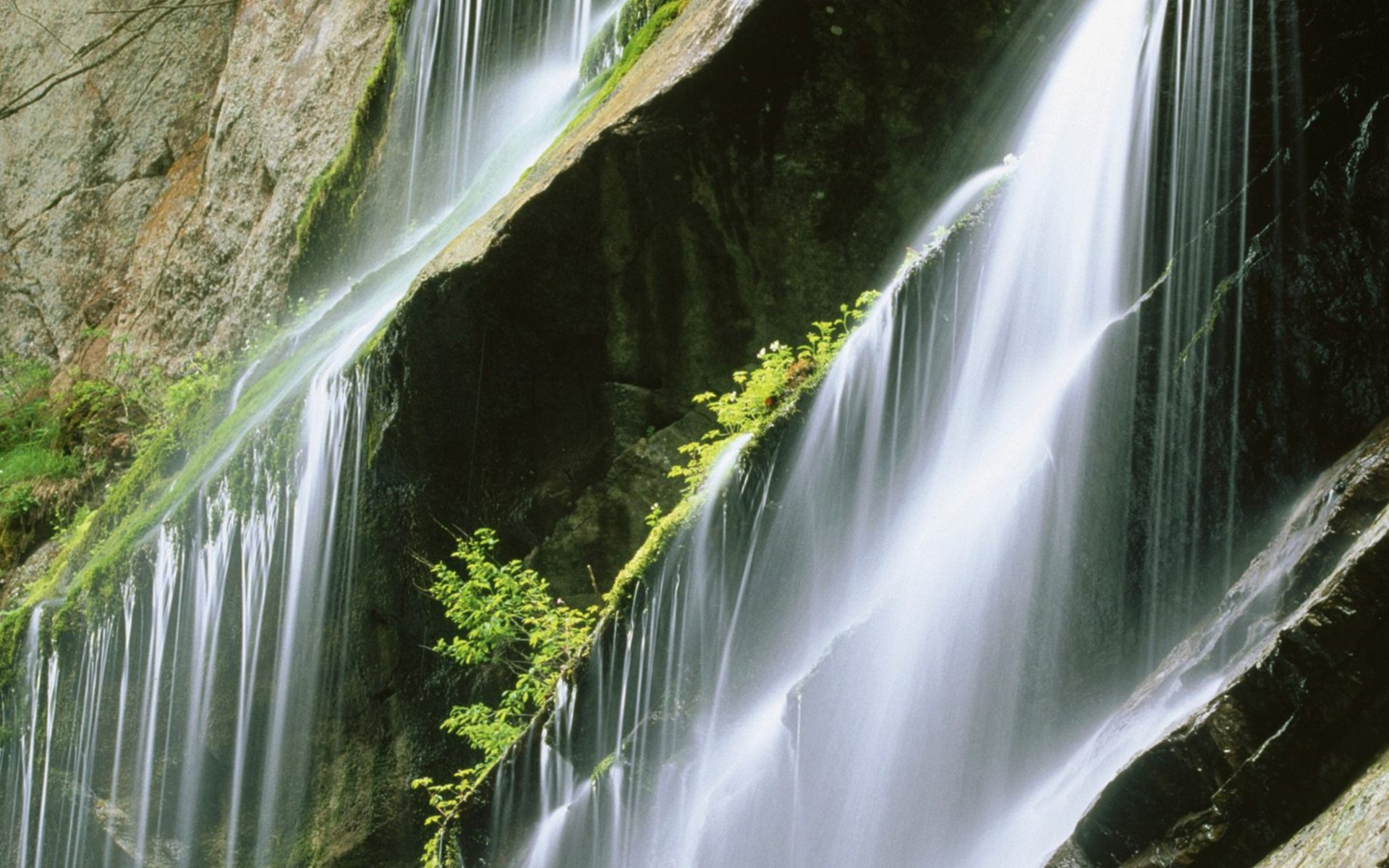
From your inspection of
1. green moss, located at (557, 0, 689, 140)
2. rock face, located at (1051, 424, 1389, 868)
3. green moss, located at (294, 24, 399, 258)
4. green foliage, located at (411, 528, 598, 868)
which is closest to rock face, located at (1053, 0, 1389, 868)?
rock face, located at (1051, 424, 1389, 868)

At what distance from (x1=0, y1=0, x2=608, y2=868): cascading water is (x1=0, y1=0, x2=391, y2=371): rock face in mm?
4322

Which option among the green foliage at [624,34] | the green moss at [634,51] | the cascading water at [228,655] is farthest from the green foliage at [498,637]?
the green foliage at [624,34]

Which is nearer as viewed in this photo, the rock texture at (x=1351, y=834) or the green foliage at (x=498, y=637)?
the rock texture at (x=1351, y=834)

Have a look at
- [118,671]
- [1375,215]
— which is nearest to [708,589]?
[1375,215]

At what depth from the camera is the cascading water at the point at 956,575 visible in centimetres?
412

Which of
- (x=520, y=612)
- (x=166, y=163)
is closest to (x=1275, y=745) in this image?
(x=520, y=612)

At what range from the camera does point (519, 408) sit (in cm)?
820

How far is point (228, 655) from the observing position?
28.6 feet

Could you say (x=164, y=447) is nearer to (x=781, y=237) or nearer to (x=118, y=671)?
(x=118, y=671)

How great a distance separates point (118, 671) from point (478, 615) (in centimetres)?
339

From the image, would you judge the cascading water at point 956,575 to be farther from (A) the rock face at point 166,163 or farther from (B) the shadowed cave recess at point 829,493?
(A) the rock face at point 166,163

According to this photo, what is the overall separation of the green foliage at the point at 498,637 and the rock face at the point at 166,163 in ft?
22.1

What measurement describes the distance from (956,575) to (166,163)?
662 inches

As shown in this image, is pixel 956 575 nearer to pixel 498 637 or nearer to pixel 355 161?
pixel 498 637
